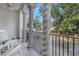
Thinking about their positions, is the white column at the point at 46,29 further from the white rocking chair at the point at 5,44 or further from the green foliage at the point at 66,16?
the white rocking chair at the point at 5,44

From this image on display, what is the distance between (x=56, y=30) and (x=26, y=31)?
0.43 m

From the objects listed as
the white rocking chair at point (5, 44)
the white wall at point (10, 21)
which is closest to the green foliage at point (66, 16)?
the white wall at point (10, 21)

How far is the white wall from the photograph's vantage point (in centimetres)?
200

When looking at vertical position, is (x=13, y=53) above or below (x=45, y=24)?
below

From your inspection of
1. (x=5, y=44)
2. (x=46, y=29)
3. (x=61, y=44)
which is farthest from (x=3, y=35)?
(x=61, y=44)

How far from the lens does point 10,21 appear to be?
2016 mm

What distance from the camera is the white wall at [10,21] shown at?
2.00 metres

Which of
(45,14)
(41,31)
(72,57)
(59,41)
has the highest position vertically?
(45,14)

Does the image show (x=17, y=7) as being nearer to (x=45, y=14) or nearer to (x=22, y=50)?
(x=45, y=14)

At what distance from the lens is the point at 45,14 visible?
79.4 inches

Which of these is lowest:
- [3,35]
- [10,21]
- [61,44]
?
[61,44]

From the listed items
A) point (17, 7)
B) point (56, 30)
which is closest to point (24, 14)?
point (17, 7)

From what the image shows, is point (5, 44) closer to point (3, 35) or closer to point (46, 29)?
point (3, 35)

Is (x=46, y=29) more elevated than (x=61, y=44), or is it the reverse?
(x=46, y=29)
